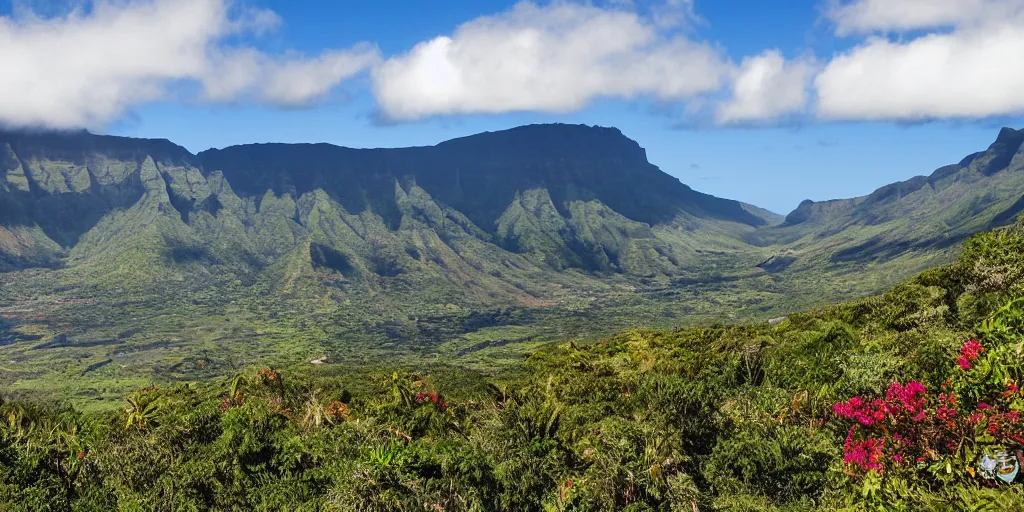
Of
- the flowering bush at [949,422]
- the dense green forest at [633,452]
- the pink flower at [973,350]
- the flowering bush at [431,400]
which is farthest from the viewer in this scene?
the flowering bush at [431,400]

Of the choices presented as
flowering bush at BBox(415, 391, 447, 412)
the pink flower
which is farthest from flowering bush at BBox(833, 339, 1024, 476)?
flowering bush at BBox(415, 391, 447, 412)

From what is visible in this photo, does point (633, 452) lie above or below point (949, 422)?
below

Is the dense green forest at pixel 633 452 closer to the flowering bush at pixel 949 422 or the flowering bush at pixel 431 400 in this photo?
the flowering bush at pixel 949 422

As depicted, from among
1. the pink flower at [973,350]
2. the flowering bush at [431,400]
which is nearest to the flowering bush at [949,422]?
the pink flower at [973,350]

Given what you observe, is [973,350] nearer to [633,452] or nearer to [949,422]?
[949,422]

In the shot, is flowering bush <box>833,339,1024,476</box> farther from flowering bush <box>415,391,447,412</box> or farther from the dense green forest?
flowering bush <box>415,391,447,412</box>

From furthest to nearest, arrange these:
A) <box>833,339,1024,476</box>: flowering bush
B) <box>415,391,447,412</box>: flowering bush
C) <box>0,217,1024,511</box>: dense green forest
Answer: <box>415,391,447,412</box>: flowering bush
<box>0,217,1024,511</box>: dense green forest
<box>833,339,1024,476</box>: flowering bush

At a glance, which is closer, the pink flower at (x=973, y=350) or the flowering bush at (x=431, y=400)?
the pink flower at (x=973, y=350)

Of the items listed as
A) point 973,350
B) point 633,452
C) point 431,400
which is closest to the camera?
point 973,350

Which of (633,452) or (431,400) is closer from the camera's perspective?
(633,452)

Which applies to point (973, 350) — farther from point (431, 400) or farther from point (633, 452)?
point (431, 400)

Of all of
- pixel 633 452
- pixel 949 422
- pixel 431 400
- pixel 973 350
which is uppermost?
pixel 973 350

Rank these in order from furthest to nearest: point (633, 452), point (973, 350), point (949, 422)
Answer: point (633, 452) → point (973, 350) → point (949, 422)

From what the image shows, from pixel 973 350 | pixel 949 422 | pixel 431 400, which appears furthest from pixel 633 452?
pixel 431 400
